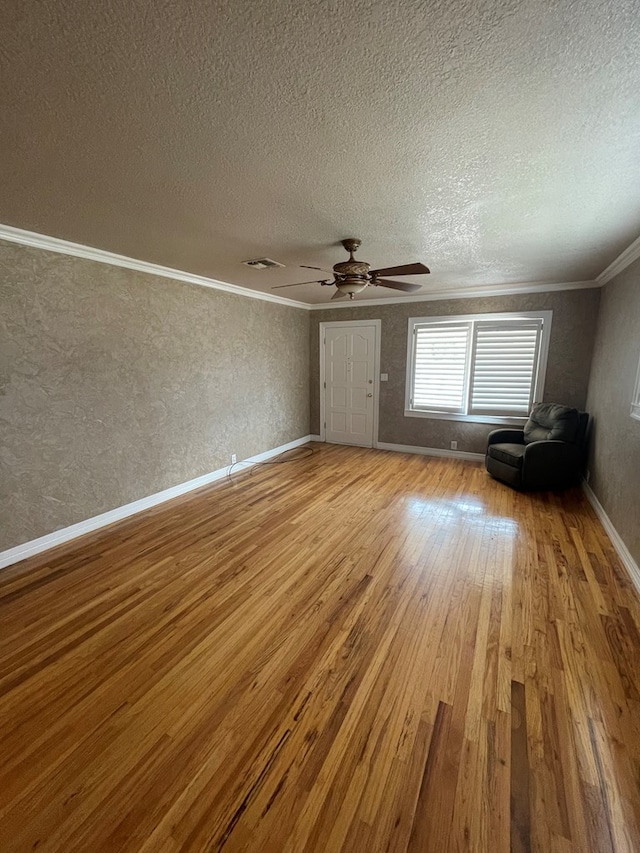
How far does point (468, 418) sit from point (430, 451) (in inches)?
30.8

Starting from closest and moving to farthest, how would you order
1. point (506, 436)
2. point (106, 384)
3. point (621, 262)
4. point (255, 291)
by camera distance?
point (106, 384) < point (621, 262) < point (506, 436) < point (255, 291)

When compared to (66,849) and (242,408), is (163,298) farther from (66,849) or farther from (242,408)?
(66,849)

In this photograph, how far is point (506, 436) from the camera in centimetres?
462

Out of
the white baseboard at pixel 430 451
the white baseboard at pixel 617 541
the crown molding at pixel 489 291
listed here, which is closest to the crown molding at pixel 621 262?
the crown molding at pixel 489 291

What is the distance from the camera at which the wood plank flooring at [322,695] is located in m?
1.16

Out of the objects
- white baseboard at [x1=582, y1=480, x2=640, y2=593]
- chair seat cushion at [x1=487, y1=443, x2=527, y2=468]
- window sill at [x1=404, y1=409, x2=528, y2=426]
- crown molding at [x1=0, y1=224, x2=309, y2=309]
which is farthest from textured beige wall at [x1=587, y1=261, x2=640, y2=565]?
crown molding at [x1=0, y1=224, x2=309, y2=309]

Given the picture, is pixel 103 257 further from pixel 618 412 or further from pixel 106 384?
pixel 618 412

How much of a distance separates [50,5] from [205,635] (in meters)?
2.52

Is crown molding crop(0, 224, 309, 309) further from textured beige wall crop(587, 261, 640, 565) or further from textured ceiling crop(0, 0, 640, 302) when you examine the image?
textured beige wall crop(587, 261, 640, 565)

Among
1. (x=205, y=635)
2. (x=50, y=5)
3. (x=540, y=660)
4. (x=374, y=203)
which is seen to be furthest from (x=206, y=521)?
(x=50, y=5)

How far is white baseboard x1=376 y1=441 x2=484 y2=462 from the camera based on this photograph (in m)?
5.28

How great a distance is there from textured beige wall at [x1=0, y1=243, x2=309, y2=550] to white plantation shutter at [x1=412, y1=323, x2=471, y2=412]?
255 cm

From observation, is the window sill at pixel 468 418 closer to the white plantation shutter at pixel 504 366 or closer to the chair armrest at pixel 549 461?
the white plantation shutter at pixel 504 366

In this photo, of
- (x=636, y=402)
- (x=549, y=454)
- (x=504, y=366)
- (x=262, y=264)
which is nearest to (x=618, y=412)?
(x=636, y=402)
